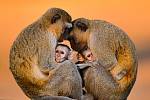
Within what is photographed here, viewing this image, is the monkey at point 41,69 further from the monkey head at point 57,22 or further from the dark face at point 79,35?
the dark face at point 79,35

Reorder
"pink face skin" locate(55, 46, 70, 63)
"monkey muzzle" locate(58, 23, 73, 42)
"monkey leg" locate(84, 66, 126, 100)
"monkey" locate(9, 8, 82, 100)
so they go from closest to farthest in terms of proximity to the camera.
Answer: "monkey" locate(9, 8, 82, 100) < "pink face skin" locate(55, 46, 70, 63) < "monkey leg" locate(84, 66, 126, 100) < "monkey muzzle" locate(58, 23, 73, 42)

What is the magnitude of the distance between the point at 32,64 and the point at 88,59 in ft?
2.09

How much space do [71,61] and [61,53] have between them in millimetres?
135

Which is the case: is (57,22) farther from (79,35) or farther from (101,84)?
(101,84)

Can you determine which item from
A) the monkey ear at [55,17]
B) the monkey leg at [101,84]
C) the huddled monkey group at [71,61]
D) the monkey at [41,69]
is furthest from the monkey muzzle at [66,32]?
the monkey leg at [101,84]

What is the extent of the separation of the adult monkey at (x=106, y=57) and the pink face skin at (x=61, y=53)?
0.27 meters

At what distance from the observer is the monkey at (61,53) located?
331 inches

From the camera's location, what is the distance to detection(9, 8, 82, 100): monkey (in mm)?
8312

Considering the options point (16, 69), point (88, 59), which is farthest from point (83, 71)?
point (16, 69)

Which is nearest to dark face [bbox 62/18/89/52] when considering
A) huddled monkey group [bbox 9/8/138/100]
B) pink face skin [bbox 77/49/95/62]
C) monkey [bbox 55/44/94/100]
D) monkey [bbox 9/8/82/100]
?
huddled monkey group [bbox 9/8/138/100]

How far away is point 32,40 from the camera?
8.36 meters

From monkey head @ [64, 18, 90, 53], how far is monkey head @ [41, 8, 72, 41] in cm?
9

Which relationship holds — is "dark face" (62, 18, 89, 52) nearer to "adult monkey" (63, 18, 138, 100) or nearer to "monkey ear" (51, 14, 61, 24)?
"adult monkey" (63, 18, 138, 100)

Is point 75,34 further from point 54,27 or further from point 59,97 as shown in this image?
point 59,97
